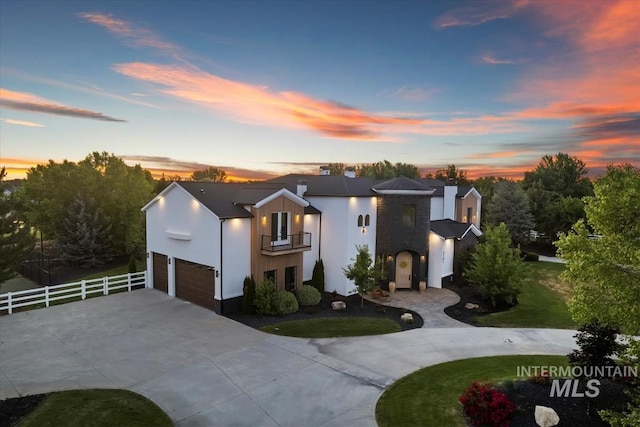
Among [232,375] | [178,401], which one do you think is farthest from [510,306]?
[178,401]

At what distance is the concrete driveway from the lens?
10.2 metres

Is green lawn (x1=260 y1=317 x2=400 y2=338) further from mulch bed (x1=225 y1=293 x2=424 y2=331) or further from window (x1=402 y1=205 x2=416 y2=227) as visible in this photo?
window (x1=402 y1=205 x2=416 y2=227)

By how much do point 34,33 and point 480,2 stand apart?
66.2 ft

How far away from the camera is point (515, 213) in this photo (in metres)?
38.5

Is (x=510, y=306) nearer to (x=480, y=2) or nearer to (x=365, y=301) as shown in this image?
(x=365, y=301)

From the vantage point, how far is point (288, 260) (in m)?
20.2

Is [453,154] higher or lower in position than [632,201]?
higher

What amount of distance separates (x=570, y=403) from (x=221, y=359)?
419 inches

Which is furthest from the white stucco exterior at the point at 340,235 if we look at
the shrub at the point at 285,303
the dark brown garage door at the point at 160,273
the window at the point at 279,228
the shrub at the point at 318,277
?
the dark brown garage door at the point at 160,273

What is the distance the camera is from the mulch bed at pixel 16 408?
30.2 ft

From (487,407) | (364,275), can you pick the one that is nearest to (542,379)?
(487,407)

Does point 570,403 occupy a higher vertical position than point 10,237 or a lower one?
lower

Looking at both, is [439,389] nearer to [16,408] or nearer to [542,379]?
[542,379]

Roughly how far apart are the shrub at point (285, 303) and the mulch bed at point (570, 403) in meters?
10.4
